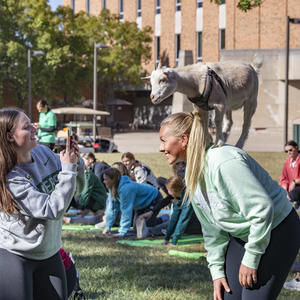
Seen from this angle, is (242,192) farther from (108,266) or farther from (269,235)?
(108,266)

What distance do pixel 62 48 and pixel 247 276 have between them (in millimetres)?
45554

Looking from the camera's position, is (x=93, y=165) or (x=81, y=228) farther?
(x=93, y=165)

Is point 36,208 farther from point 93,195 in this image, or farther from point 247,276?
point 93,195

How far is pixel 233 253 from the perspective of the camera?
10.7 feet

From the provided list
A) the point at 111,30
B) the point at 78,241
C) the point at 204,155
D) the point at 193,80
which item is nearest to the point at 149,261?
the point at 78,241

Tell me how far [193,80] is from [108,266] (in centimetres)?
279

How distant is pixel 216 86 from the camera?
26.5 ft

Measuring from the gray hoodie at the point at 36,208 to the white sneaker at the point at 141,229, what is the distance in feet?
18.2

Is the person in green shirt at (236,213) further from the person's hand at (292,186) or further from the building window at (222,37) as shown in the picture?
the building window at (222,37)

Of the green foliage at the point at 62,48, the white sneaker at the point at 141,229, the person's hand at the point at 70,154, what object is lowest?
the white sneaker at the point at 141,229

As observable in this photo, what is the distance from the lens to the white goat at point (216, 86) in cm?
751

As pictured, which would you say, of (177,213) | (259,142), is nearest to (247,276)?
(177,213)

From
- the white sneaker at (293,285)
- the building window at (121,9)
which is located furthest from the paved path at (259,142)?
the building window at (121,9)

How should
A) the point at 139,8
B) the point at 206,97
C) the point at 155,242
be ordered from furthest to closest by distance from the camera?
the point at 139,8, the point at 155,242, the point at 206,97
